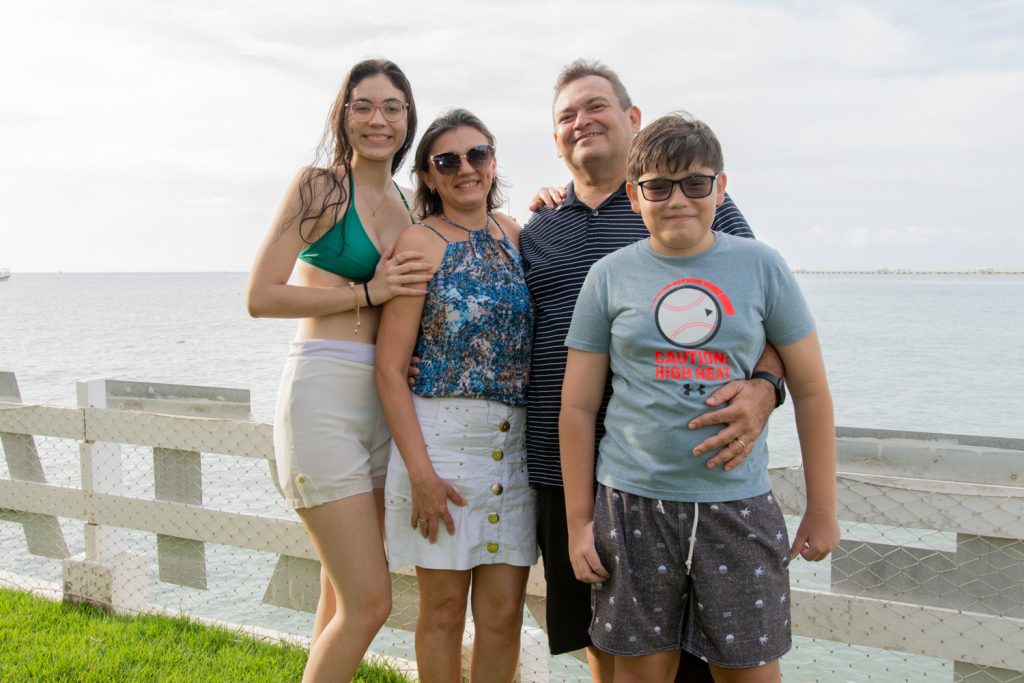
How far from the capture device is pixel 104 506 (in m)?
4.05

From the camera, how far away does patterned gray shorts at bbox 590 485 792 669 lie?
1970 mm

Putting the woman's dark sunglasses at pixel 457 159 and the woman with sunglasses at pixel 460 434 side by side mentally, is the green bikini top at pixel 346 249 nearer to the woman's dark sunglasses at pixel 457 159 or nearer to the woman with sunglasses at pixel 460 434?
the woman with sunglasses at pixel 460 434

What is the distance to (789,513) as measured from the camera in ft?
9.40

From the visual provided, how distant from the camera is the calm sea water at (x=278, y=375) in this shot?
20.5ft

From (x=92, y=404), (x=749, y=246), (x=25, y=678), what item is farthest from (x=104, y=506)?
(x=749, y=246)

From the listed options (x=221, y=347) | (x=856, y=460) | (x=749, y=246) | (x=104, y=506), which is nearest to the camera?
(x=749, y=246)

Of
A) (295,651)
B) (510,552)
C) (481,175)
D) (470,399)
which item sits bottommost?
(295,651)

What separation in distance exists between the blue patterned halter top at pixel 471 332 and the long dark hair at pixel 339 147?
1.32 feet

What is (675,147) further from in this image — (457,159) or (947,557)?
(947,557)

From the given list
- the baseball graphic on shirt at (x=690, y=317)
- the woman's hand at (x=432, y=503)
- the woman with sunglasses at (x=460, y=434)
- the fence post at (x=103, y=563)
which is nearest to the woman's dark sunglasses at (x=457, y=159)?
the woman with sunglasses at (x=460, y=434)

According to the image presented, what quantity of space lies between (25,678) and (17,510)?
1.33 meters

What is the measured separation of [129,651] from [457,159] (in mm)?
2710

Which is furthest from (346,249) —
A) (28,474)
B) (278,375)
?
(278,375)

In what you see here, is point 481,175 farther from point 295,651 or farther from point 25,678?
point 25,678
